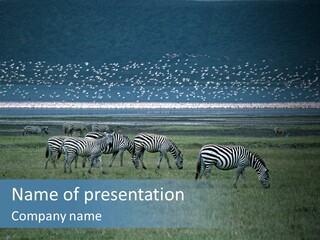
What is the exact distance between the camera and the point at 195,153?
24859 mm

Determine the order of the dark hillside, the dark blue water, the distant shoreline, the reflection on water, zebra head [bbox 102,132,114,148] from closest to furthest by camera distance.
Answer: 1. zebra head [bbox 102,132,114,148]
2. the distant shoreline
3. the dark hillside
4. the reflection on water
5. the dark blue water

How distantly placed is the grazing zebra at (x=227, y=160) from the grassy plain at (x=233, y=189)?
0.33 m

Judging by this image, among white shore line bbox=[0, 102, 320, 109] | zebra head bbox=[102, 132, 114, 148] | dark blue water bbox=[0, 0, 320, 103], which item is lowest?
white shore line bbox=[0, 102, 320, 109]

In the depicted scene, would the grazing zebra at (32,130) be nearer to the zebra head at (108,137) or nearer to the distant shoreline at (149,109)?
the zebra head at (108,137)

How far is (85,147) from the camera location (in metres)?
17.2

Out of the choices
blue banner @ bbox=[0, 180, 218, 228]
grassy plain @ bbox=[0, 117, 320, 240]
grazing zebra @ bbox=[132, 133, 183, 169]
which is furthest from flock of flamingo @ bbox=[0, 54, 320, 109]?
blue banner @ bbox=[0, 180, 218, 228]

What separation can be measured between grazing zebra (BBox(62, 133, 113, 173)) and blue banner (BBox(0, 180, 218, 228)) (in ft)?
13.7

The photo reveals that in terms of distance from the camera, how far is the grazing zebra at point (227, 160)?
Result: 14664mm

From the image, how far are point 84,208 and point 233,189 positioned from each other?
445 cm

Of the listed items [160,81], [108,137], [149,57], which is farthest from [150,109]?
[108,137]

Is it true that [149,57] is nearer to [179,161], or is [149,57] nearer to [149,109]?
[149,109]

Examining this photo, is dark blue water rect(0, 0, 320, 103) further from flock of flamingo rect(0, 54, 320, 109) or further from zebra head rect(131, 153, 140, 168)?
zebra head rect(131, 153, 140, 168)

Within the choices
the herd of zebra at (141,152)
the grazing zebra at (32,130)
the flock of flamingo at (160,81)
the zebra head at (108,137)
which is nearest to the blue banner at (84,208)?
the herd of zebra at (141,152)

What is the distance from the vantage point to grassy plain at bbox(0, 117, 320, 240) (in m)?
11.0
